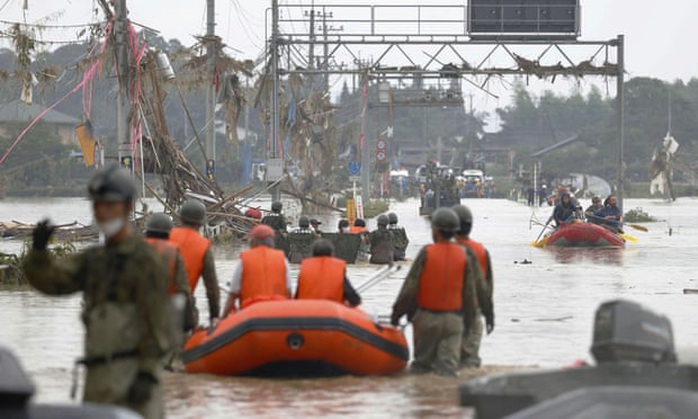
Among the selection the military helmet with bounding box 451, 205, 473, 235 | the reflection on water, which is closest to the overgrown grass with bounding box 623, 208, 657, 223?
the reflection on water

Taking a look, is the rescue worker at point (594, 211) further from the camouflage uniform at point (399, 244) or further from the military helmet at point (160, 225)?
the military helmet at point (160, 225)

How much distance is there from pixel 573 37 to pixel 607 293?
21235 millimetres

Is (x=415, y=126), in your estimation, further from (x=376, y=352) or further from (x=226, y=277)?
(x=376, y=352)

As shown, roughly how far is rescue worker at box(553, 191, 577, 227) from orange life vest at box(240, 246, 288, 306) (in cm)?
2646

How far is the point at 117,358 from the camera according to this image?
28.7 ft

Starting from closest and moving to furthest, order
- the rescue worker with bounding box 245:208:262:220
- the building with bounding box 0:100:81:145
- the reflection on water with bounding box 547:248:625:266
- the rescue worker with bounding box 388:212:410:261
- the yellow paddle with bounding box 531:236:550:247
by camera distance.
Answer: the rescue worker with bounding box 388:212:410:261 → the reflection on water with bounding box 547:248:625:266 → the yellow paddle with bounding box 531:236:550:247 → the rescue worker with bounding box 245:208:262:220 → the building with bounding box 0:100:81:145

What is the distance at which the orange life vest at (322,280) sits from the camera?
49.5ft

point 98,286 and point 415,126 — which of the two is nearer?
point 98,286

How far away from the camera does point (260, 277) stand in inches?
592

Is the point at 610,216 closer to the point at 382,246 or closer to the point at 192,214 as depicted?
the point at 382,246

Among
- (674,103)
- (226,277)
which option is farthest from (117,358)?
(674,103)

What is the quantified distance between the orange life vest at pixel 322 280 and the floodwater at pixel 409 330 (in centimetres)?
85

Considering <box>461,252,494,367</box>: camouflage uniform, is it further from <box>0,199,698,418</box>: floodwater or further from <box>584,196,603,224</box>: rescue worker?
<box>584,196,603,224</box>: rescue worker

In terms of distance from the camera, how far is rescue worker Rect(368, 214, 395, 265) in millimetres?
31672
